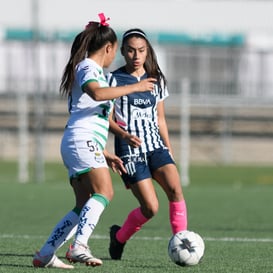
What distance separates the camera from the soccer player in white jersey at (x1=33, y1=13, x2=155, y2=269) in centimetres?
786

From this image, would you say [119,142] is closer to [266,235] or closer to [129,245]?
[129,245]

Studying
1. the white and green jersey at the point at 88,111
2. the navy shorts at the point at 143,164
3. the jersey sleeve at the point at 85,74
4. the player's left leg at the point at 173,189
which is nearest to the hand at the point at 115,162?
the navy shorts at the point at 143,164

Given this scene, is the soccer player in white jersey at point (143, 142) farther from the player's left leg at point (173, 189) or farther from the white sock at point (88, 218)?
the white sock at point (88, 218)

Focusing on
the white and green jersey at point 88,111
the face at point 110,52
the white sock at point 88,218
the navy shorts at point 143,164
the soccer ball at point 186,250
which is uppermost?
the face at point 110,52

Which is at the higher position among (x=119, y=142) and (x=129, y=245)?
(x=119, y=142)

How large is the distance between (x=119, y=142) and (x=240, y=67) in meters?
26.6

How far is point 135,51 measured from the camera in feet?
28.8

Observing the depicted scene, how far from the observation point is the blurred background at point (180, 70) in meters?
27.3

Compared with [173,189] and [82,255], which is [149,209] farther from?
[82,255]

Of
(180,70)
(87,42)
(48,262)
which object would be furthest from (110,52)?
(180,70)

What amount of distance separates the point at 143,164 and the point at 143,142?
19 cm

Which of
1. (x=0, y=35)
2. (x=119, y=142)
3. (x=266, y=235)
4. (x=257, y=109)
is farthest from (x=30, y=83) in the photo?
(x=119, y=142)

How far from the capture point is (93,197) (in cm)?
796

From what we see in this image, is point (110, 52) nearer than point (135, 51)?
Yes
